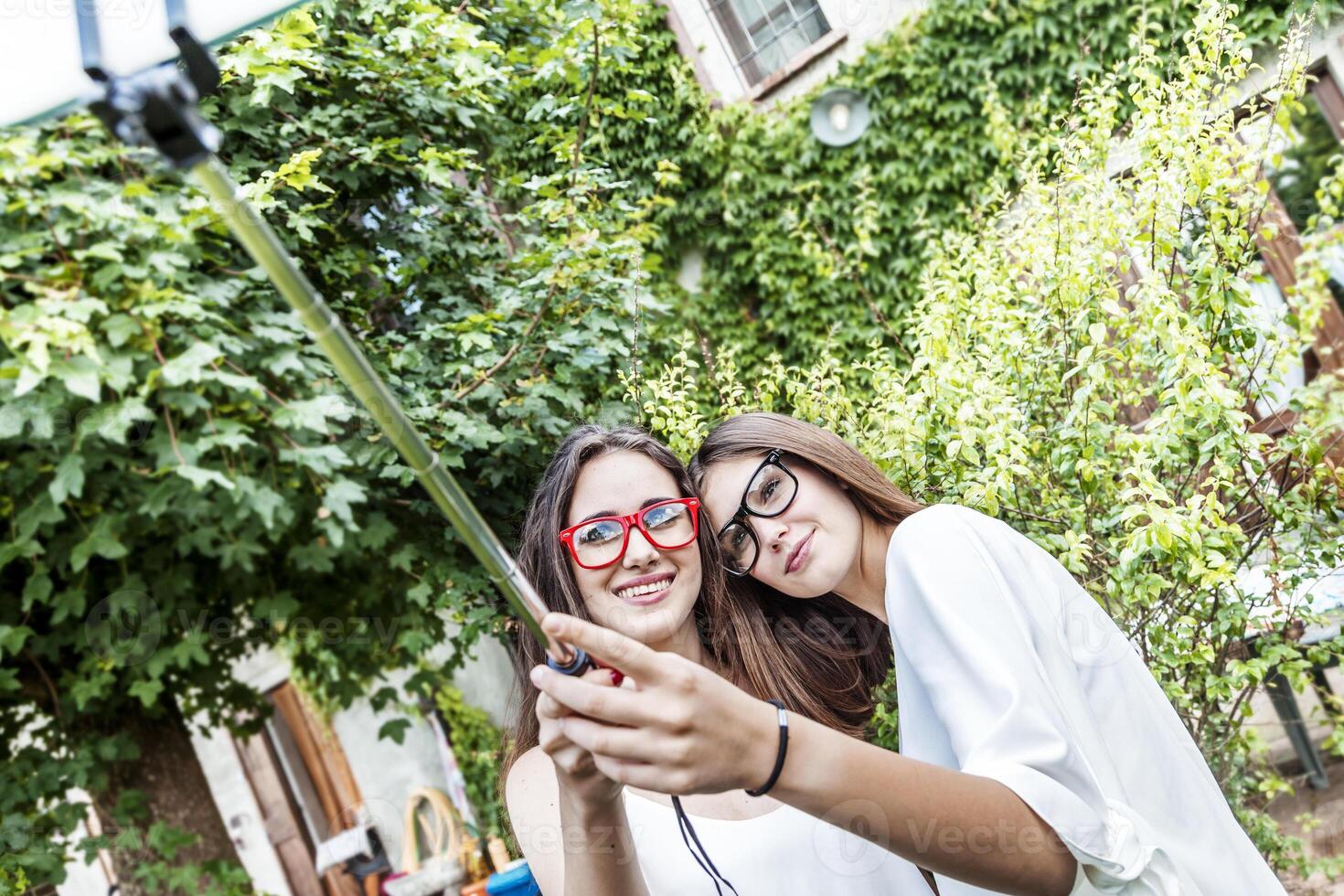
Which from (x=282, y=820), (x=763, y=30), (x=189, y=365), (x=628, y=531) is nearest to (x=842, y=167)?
(x=763, y=30)

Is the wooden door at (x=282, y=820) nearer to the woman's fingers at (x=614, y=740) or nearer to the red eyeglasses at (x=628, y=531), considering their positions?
the red eyeglasses at (x=628, y=531)

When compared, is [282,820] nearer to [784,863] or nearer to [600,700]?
[784,863]

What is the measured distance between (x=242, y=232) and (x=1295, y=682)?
2.73m

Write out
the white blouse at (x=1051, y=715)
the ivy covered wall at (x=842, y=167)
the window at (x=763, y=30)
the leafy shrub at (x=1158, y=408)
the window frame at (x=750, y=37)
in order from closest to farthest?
1. the white blouse at (x=1051, y=715)
2. the leafy shrub at (x=1158, y=408)
3. the ivy covered wall at (x=842, y=167)
4. the window frame at (x=750, y=37)
5. the window at (x=763, y=30)

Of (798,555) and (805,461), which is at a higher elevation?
(805,461)

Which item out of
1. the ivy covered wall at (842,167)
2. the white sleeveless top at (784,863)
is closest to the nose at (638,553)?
the white sleeveless top at (784,863)

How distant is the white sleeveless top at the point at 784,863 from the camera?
5.75 feet

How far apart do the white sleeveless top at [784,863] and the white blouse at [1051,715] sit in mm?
293

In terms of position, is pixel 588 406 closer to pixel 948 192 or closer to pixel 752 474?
pixel 752 474

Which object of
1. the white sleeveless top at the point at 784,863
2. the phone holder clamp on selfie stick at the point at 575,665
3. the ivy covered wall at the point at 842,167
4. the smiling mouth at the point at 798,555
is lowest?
the white sleeveless top at the point at 784,863

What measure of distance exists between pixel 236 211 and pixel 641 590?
1194mm

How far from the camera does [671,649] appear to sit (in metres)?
1.91

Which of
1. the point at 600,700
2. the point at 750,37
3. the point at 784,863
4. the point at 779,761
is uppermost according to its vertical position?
the point at 750,37

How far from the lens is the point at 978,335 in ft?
10.5
